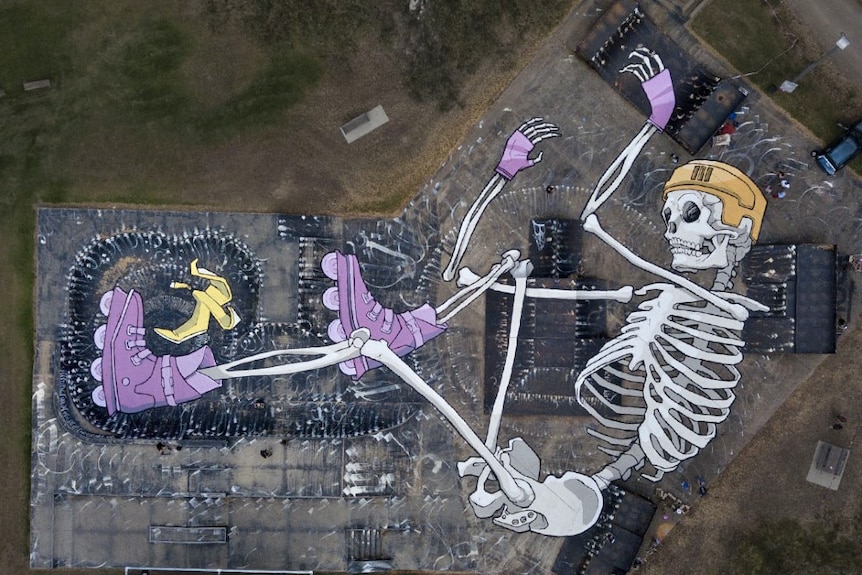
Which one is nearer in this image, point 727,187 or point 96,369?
point 727,187

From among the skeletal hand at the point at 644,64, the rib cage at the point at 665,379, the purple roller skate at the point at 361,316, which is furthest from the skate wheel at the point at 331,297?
the skeletal hand at the point at 644,64

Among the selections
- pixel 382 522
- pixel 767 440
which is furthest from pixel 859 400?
pixel 382 522

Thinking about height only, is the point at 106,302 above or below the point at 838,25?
below

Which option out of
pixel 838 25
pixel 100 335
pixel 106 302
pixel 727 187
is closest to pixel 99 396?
pixel 100 335

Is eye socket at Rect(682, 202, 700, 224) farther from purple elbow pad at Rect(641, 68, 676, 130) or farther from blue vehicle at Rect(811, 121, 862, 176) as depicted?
blue vehicle at Rect(811, 121, 862, 176)

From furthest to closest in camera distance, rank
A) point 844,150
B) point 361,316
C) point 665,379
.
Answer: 1. point 361,316
2. point 844,150
3. point 665,379

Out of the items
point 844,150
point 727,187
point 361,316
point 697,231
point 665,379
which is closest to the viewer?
point 665,379

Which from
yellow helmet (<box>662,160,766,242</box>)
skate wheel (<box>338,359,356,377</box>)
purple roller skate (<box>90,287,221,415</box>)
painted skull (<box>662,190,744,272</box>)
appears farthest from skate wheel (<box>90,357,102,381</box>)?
yellow helmet (<box>662,160,766,242</box>)

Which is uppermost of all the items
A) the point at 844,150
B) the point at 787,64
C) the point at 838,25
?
the point at 838,25

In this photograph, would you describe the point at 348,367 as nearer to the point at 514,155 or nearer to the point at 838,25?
the point at 514,155
